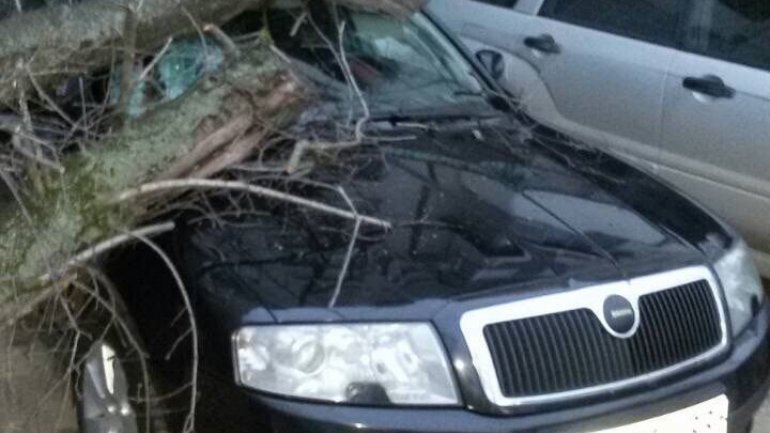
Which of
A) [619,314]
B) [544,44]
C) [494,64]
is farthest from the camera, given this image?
[544,44]

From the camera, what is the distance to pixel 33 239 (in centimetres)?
383

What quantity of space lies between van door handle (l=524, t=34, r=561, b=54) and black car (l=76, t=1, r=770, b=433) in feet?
8.43

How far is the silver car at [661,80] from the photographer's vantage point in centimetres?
612

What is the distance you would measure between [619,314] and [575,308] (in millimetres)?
141

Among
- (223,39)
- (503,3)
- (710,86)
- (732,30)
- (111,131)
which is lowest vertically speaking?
(503,3)

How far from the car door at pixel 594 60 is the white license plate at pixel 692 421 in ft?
9.30

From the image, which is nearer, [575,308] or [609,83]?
[575,308]

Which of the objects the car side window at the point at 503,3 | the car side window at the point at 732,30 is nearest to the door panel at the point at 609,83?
the car side window at the point at 732,30

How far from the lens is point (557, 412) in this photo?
11.6 ft

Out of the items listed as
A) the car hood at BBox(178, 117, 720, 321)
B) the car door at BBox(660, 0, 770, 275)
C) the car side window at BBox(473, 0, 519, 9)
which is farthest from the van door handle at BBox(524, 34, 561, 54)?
the car hood at BBox(178, 117, 720, 321)

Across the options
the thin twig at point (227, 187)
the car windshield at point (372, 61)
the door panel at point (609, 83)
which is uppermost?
the car windshield at point (372, 61)

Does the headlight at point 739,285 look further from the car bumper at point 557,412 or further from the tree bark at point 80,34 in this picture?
the tree bark at point 80,34

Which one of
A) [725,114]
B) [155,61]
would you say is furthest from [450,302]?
[725,114]

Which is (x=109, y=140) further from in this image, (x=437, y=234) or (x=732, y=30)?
(x=732, y=30)
